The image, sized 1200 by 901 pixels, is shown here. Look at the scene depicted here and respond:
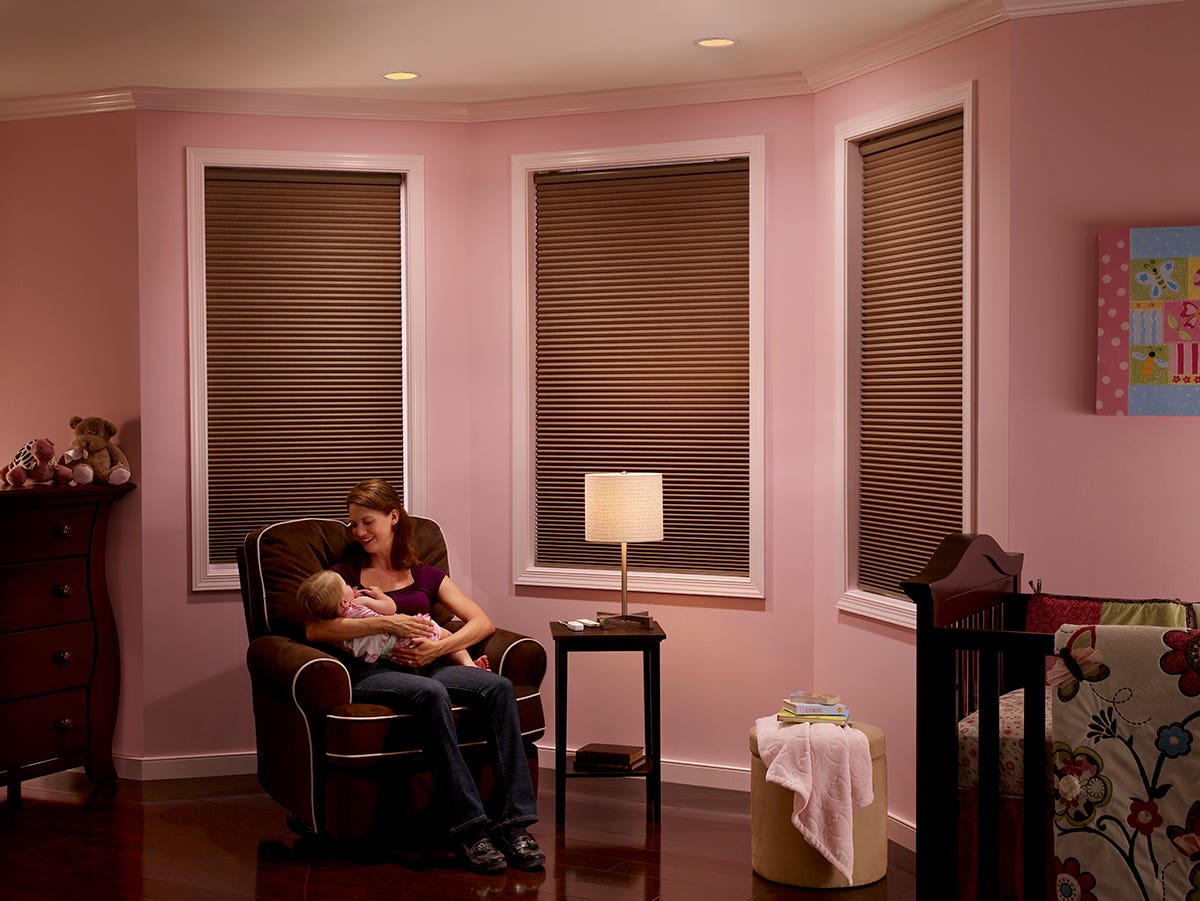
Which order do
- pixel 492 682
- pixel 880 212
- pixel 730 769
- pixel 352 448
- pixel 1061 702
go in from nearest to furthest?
pixel 1061 702, pixel 492 682, pixel 880 212, pixel 730 769, pixel 352 448

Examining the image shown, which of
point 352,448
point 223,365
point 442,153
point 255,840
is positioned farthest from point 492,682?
point 442,153

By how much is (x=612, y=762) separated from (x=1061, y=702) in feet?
6.61

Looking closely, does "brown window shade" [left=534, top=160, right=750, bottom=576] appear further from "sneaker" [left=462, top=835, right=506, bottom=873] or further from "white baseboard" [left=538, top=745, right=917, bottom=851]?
"sneaker" [left=462, top=835, right=506, bottom=873]

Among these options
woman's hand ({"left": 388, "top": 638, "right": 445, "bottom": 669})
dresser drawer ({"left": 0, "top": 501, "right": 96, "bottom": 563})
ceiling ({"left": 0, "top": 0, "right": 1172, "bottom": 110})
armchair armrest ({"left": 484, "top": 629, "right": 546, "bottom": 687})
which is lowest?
armchair armrest ({"left": 484, "top": 629, "right": 546, "bottom": 687})

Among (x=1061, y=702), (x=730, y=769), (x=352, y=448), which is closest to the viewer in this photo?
(x=1061, y=702)

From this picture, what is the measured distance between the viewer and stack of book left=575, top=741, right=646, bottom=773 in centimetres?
444

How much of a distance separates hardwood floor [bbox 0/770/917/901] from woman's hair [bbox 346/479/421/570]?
96 centimetres

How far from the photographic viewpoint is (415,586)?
4379 mm

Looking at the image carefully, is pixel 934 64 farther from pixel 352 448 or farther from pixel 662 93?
pixel 352 448

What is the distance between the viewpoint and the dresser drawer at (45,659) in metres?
4.43

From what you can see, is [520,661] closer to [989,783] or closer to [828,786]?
[828,786]

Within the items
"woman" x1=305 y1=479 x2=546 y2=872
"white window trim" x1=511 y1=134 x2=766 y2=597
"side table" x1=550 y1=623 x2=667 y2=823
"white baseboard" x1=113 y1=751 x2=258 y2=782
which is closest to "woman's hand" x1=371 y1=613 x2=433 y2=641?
"woman" x1=305 y1=479 x2=546 y2=872

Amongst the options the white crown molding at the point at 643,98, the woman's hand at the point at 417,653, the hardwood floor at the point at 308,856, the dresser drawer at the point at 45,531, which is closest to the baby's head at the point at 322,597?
the woman's hand at the point at 417,653

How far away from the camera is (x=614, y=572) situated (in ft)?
16.3
